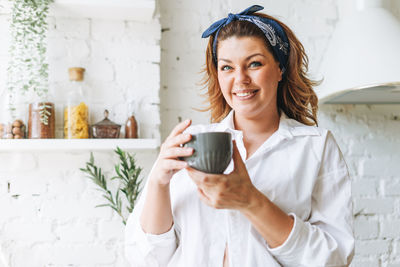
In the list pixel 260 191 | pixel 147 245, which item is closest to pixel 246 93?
pixel 260 191

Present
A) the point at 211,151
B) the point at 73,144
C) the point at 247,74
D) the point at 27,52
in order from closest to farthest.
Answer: the point at 211,151 < the point at 247,74 < the point at 73,144 < the point at 27,52

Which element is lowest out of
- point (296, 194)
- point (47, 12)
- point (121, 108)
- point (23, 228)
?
point (23, 228)

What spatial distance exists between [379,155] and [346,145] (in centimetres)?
18

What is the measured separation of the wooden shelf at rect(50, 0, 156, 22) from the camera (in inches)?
55.9

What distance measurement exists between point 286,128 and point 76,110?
0.83 metres

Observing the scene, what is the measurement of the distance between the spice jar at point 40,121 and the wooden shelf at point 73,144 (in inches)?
2.3

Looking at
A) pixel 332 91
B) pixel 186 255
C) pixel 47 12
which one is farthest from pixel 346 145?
pixel 47 12

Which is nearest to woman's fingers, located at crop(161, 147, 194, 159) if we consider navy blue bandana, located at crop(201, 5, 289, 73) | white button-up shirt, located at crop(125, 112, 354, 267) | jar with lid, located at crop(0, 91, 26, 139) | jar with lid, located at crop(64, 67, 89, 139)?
white button-up shirt, located at crop(125, 112, 354, 267)

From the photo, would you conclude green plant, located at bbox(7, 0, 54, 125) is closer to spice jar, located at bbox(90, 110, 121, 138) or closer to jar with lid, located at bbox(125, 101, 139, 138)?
spice jar, located at bbox(90, 110, 121, 138)

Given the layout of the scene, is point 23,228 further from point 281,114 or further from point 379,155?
Answer: point 379,155

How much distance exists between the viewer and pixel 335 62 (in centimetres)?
158

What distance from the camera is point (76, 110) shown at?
1458 millimetres

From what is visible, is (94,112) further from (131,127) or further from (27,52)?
(27,52)

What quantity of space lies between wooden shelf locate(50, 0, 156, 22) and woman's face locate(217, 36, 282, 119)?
0.60 m
